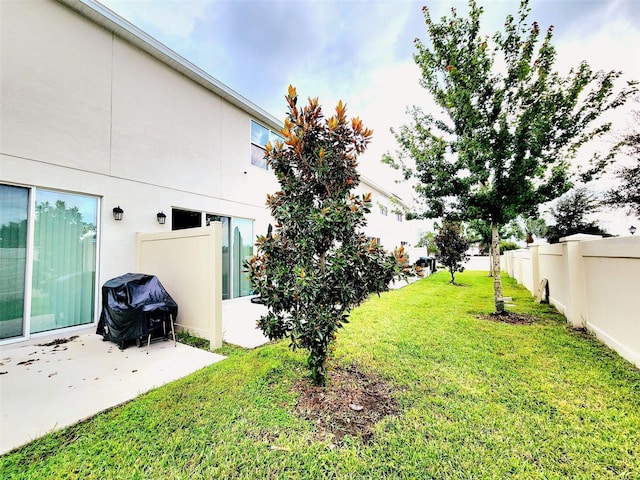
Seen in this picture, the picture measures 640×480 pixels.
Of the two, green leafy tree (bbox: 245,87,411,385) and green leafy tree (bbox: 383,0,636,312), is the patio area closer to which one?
green leafy tree (bbox: 245,87,411,385)

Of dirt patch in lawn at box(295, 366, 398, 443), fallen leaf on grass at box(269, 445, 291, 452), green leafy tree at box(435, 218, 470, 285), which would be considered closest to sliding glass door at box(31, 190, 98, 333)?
dirt patch in lawn at box(295, 366, 398, 443)

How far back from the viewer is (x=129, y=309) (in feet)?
14.7

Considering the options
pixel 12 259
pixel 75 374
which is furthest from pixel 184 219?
pixel 75 374

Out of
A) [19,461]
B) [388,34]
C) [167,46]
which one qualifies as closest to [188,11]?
[167,46]

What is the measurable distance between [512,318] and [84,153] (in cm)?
1011

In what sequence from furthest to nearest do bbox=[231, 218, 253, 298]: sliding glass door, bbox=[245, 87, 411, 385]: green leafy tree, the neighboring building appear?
1. bbox=[231, 218, 253, 298]: sliding glass door
2. the neighboring building
3. bbox=[245, 87, 411, 385]: green leafy tree

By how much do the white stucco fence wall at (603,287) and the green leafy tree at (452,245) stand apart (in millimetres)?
5648

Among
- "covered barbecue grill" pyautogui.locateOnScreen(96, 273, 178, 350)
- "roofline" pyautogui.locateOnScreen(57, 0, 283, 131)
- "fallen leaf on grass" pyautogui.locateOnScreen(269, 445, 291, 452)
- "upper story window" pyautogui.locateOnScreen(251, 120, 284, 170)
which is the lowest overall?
"fallen leaf on grass" pyautogui.locateOnScreen(269, 445, 291, 452)

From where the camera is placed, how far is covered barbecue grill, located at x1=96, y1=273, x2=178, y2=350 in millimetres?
4535

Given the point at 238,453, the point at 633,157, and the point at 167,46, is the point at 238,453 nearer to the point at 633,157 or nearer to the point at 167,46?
the point at 167,46

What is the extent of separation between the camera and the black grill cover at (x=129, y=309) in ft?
14.9

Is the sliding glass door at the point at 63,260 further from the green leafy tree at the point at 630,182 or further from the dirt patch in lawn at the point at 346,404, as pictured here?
the green leafy tree at the point at 630,182

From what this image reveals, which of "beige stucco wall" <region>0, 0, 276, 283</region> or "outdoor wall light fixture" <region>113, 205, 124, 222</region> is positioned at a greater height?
"beige stucco wall" <region>0, 0, 276, 283</region>

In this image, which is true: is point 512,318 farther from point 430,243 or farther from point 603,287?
point 430,243
